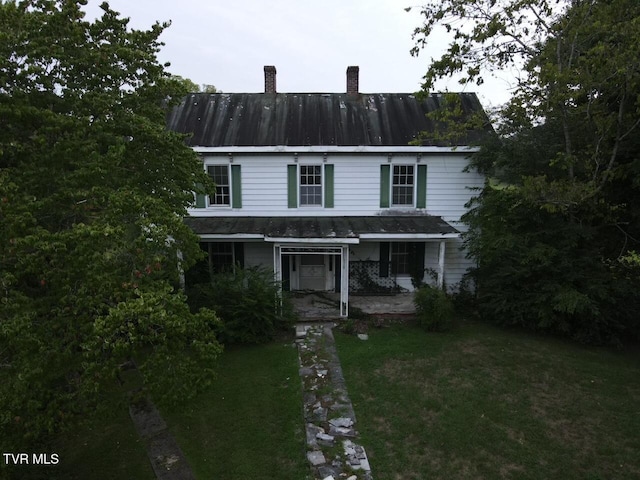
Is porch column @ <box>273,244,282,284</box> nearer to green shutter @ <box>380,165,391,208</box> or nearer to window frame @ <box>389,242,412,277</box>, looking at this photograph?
green shutter @ <box>380,165,391,208</box>

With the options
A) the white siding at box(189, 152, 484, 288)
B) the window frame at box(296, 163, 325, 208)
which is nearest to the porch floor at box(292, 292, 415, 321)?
the white siding at box(189, 152, 484, 288)

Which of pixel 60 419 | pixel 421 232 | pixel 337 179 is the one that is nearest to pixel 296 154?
pixel 337 179

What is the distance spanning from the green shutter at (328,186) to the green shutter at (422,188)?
2.90 metres

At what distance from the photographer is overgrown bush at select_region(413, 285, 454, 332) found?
1054cm

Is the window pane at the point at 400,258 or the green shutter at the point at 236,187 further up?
the green shutter at the point at 236,187

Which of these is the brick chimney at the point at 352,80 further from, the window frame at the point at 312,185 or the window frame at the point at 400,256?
the window frame at the point at 400,256

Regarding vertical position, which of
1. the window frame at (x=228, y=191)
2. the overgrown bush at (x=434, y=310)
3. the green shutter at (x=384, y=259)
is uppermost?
the window frame at (x=228, y=191)

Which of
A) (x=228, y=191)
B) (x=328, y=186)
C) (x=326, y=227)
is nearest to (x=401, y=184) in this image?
(x=328, y=186)

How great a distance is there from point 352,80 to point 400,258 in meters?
6.93

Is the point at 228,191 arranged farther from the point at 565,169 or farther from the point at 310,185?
the point at 565,169

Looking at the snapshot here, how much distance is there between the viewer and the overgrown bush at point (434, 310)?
10.5m

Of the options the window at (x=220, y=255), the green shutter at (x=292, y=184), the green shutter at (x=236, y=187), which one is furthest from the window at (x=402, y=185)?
the window at (x=220, y=255)

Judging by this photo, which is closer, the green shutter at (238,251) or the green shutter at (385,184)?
the green shutter at (385,184)

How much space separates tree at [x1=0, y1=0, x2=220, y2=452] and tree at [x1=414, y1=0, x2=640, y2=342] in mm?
7006
